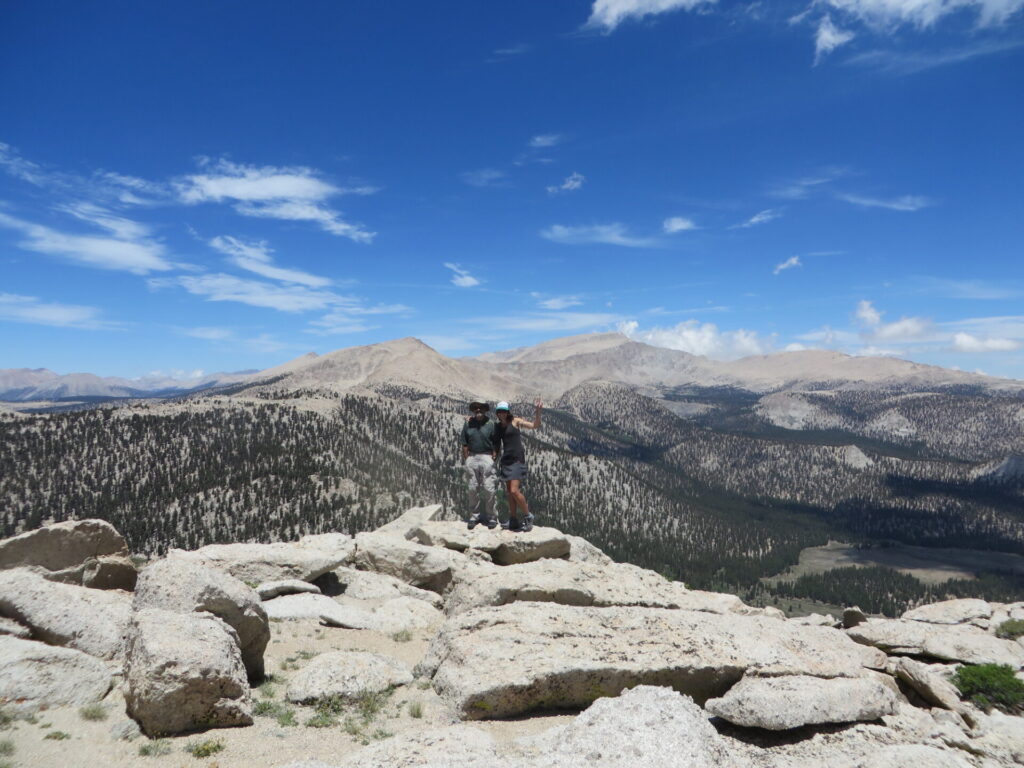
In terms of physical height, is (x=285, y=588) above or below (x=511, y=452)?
below

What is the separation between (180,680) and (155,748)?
0.92 m

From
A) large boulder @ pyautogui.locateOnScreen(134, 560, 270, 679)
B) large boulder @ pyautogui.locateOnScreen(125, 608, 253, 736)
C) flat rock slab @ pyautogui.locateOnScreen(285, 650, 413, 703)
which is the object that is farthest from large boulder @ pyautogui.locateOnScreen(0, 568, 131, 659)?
flat rock slab @ pyautogui.locateOnScreen(285, 650, 413, 703)

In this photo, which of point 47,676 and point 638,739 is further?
point 47,676

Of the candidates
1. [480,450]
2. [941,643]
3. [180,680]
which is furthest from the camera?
[480,450]

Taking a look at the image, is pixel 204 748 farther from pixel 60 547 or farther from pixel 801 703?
pixel 60 547

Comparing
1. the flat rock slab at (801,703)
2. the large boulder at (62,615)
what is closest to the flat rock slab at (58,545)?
the large boulder at (62,615)

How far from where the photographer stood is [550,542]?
2103cm

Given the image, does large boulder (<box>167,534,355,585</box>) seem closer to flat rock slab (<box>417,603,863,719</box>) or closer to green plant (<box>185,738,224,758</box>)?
flat rock slab (<box>417,603,863,719</box>)

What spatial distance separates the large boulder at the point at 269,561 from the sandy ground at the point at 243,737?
781 centimetres

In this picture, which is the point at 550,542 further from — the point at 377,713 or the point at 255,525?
the point at 255,525

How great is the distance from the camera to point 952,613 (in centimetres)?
2459

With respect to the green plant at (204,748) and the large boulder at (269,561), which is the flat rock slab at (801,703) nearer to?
the green plant at (204,748)

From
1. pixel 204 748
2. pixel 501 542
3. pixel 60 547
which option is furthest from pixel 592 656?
pixel 60 547

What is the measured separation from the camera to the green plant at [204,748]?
815cm
